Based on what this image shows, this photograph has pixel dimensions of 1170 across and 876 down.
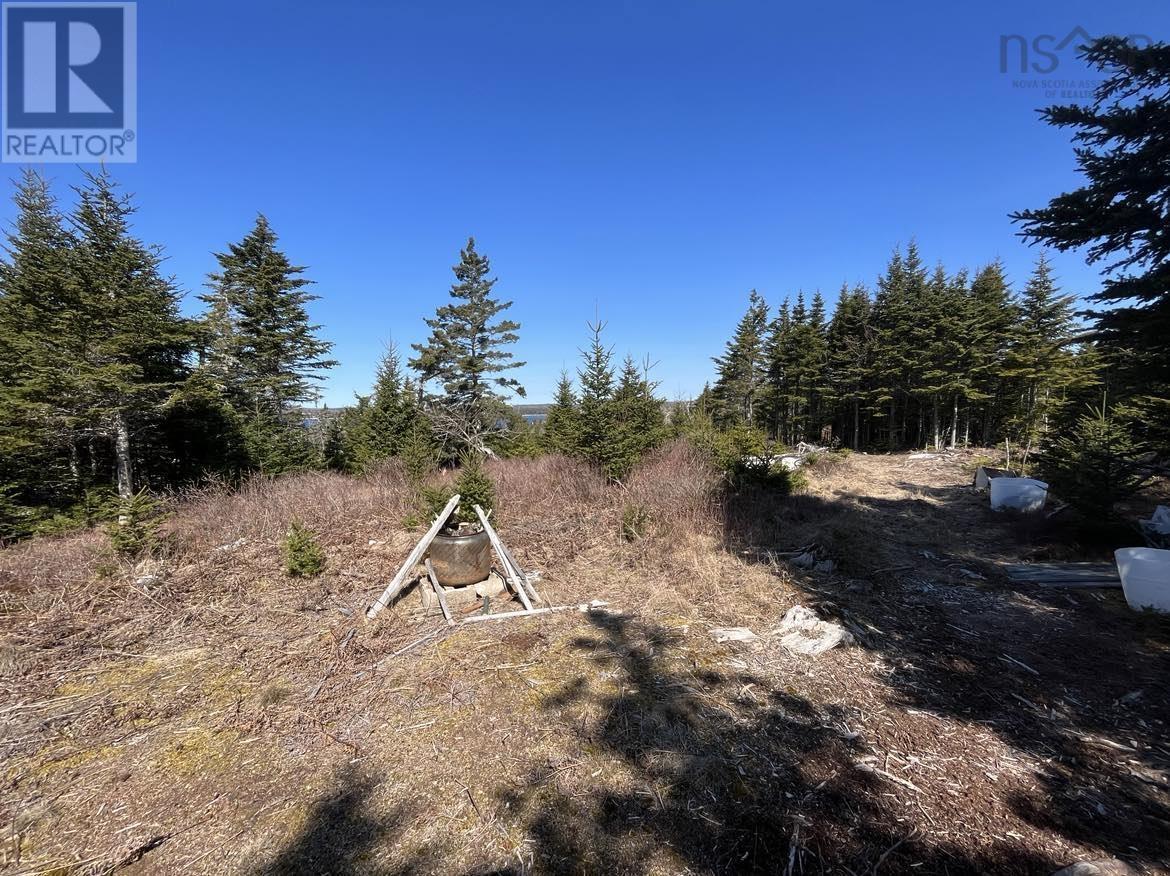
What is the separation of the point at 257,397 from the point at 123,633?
15651 mm

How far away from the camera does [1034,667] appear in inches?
157

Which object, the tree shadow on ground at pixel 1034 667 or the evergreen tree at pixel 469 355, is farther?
the evergreen tree at pixel 469 355

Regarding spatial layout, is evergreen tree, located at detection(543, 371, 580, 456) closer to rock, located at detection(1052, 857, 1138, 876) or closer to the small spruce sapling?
the small spruce sapling

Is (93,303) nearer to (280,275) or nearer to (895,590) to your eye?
(280,275)

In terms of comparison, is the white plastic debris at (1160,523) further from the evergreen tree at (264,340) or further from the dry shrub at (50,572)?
the evergreen tree at (264,340)

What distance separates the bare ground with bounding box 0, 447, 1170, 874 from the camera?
2.29 m

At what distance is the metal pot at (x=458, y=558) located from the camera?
215 inches

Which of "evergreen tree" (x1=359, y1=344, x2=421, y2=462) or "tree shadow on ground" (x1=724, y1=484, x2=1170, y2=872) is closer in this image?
"tree shadow on ground" (x1=724, y1=484, x2=1170, y2=872)

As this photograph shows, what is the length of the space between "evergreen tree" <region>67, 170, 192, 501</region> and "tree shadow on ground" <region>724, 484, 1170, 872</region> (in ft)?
48.6

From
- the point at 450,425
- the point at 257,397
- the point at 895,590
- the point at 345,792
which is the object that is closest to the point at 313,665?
the point at 345,792

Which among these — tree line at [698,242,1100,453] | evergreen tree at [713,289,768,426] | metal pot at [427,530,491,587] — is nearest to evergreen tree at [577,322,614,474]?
metal pot at [427,530,491,587]

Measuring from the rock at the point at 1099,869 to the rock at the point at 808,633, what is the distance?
203cm

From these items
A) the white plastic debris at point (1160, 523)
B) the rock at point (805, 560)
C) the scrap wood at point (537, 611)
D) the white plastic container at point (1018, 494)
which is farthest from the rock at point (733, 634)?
the white plastic container at point (1018, 494)

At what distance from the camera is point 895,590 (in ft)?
18.8
